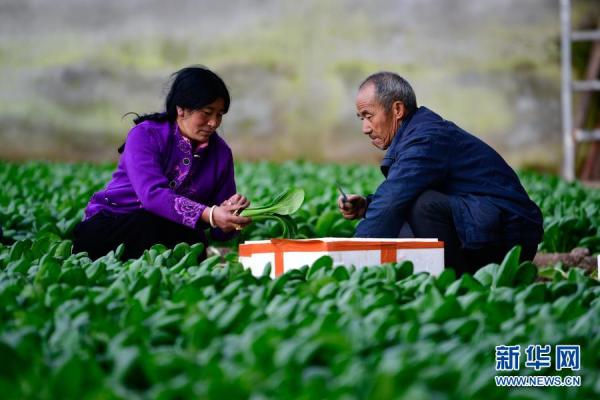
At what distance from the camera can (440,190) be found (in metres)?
4.88

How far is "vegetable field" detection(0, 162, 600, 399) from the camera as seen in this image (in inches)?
103

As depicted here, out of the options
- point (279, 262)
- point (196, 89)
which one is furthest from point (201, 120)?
point (279, 262)

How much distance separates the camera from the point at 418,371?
2705 mm

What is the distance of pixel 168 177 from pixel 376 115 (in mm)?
994

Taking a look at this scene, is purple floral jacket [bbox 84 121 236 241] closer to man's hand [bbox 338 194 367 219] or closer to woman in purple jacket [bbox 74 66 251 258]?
woman in purple jacket [bbox 74 66 251 258]

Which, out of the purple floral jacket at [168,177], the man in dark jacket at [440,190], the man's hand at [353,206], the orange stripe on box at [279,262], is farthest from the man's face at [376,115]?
the orange stripe on box at [279,262]

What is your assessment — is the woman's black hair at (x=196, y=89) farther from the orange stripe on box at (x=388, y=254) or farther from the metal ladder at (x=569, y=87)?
the metal ladder at (x=569, y=87)

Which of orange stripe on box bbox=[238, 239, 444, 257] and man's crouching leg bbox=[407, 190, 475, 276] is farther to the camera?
man's crouching leg bbox=[407, 190, 475, 276]

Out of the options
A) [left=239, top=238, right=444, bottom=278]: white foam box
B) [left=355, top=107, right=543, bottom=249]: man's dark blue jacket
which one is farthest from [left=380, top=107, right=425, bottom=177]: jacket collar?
[left=239, top=238, right=444, bottom=278]: white foam box

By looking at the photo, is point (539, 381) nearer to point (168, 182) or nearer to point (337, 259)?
point (337, 259)

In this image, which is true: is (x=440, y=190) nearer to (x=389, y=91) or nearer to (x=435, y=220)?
(x=435, y=220)

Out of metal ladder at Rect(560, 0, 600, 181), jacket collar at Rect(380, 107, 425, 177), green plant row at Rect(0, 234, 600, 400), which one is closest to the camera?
green plant row at Rect(0, 234, 600, 400)

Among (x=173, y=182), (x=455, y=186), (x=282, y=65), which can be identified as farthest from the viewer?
(x=282, y=65)

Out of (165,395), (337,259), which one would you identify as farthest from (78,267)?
(165,395)
